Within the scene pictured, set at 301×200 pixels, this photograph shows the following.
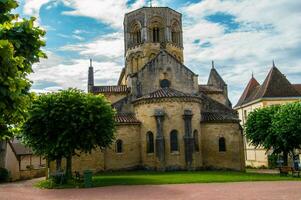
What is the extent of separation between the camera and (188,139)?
126 ft

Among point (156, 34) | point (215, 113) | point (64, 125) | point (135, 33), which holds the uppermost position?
point (135, 33)

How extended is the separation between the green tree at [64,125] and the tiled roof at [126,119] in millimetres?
10471

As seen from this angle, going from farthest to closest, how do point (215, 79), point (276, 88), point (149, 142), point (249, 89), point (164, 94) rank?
1. point (249, 89)
2. point (215, 79)
3. point (276, 88)
4. point (149, 142)
5. point (164, 94)

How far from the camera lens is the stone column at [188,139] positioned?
125 feet

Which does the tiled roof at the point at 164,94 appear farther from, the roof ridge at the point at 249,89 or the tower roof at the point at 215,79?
the roof ridge at the point at 249,89

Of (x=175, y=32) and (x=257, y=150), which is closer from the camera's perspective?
(x=175, y=32)

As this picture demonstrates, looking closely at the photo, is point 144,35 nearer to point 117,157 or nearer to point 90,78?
point 90,78

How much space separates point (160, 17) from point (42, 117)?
27.1 m

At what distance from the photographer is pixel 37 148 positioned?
96.3 feet

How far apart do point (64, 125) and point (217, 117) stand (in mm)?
19180

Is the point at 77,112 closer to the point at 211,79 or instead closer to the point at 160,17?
the point at 160,17

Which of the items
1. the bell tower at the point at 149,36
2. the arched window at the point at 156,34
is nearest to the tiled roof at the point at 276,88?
the bell tower at the point at 149,36

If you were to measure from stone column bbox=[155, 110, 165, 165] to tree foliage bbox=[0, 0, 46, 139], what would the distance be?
26246mm

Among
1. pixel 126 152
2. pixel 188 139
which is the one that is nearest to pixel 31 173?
pixel 126 152
